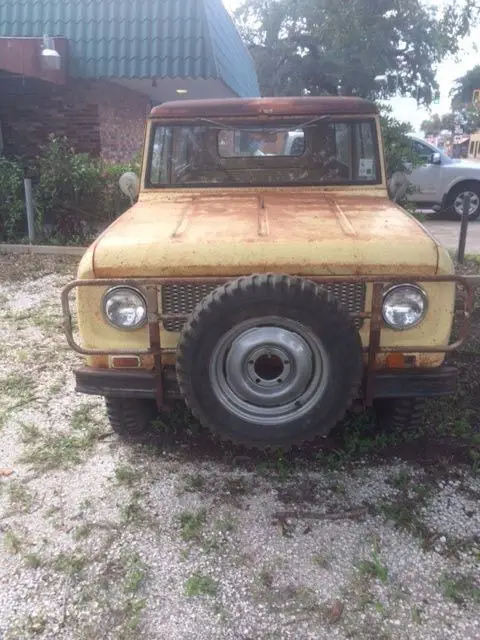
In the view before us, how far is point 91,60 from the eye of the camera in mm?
9445

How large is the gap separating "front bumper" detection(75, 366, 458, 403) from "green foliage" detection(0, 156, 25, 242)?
21.5ft

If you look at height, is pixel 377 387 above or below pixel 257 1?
below

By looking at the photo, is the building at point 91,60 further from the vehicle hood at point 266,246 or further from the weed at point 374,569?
the weed at point 374,569

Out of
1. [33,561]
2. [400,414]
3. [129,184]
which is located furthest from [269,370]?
[129,184]

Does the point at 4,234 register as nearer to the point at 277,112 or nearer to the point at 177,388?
the point at 277,112

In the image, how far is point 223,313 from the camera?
259 cm

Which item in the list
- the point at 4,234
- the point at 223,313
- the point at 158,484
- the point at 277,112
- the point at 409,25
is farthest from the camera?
the point at 409,25

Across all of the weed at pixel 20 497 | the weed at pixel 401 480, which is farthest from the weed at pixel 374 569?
the weed at pixel 20 497

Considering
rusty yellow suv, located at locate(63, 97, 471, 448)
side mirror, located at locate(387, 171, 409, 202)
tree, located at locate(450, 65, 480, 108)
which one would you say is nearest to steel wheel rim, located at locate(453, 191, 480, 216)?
side mirror, located at locate(387, 171, 409, 202)

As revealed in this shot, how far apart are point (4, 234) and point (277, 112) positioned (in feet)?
20.6

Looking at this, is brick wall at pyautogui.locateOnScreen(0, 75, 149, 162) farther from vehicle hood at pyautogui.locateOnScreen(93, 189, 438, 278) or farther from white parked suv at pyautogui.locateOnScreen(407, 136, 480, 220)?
vehicle hood at pyautogui.locateOnScreen(93, 189, 438, 278)

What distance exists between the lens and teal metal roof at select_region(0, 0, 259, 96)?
9.27 meters

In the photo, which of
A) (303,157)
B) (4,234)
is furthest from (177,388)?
(4,234)

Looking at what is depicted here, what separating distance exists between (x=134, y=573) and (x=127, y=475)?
74cm
